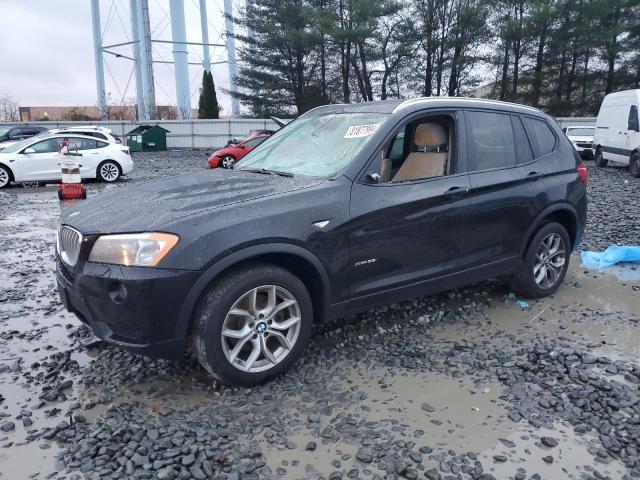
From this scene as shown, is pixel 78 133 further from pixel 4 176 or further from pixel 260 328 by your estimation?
pixel 260 328

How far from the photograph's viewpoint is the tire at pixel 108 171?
16.0 metres

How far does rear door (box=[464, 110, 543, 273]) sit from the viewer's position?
437 cm

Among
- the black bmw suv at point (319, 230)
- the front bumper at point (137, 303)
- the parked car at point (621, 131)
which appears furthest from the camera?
the parked car at point (621, 131)

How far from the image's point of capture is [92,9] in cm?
4462

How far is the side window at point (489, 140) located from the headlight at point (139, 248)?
2578mm

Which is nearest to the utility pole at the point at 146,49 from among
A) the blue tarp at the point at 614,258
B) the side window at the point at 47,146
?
the side window at the point at 47,146

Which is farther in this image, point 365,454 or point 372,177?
point 372,177

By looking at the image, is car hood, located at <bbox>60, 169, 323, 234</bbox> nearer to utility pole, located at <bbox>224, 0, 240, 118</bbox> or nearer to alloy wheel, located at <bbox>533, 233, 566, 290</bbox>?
alloy wheel, located at <bbox>533, 233, 566, 290</bbox>

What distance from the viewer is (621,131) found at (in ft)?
52.3

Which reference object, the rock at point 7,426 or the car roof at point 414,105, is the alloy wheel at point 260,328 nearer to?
the rock at point 7,426

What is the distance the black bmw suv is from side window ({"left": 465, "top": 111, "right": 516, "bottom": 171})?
2 centimetres

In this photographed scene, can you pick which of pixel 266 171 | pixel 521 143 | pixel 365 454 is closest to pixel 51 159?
pixel 266 171

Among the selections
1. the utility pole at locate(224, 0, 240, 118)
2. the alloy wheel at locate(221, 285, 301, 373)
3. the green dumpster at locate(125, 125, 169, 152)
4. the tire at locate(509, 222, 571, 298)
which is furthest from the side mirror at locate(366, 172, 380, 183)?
the utility pole at locate(224, 0, 240, 118)

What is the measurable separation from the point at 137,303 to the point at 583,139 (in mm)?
23862
